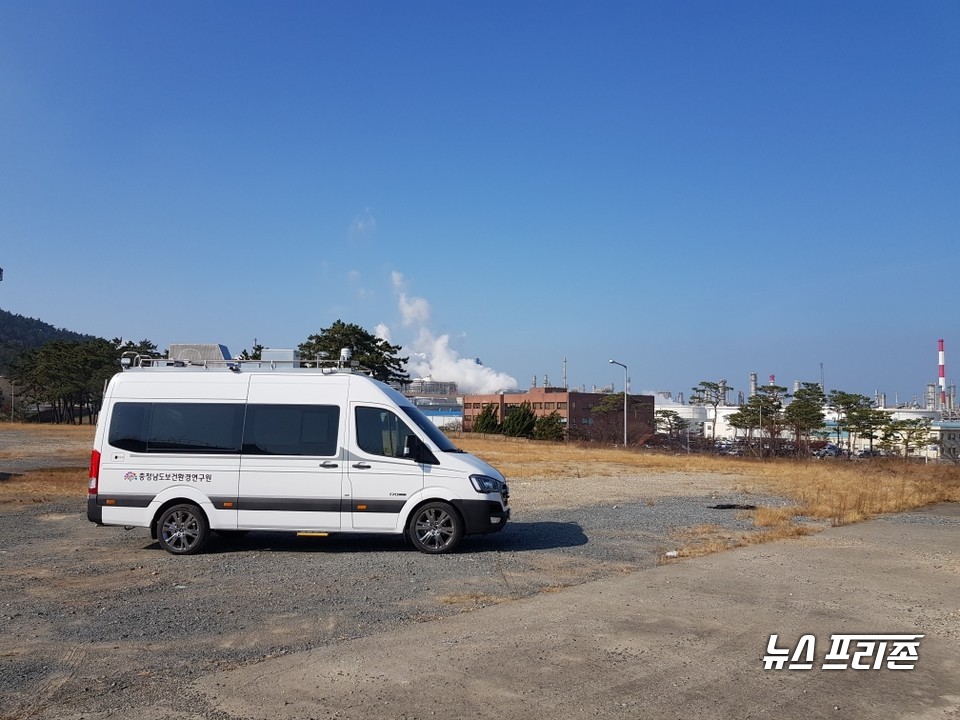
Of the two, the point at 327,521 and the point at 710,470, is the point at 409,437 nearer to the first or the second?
the point at 327,521

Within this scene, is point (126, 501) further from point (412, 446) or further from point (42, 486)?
point (42, 486)

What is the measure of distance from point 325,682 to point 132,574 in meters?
5.06

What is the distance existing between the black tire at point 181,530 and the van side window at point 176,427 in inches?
34.0

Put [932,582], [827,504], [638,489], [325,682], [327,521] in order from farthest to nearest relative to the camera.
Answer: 1. [638,489]
2. [827,504]
3. [327,521]
4. [932,582]
5. [325,682]

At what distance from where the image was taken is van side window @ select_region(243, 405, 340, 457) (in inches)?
436

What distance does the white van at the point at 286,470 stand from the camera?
431 inches

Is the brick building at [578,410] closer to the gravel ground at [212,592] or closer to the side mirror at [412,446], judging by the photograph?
the gravel ground at [212,592]

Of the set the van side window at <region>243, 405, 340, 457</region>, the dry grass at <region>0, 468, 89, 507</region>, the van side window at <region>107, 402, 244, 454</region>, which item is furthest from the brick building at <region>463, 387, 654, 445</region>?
the van side window at <region>107, 402, 244, 454</region>

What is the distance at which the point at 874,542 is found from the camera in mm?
12688

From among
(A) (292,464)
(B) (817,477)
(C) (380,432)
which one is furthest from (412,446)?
(B) (817,477)

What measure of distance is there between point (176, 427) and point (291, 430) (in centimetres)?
164

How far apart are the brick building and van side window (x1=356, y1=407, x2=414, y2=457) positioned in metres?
56.6

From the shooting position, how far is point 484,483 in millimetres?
11016

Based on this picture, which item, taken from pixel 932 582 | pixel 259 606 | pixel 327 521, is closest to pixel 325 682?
pixel 259 606
